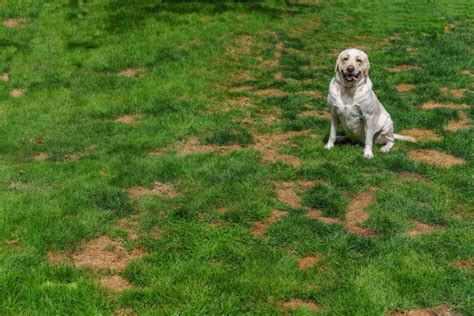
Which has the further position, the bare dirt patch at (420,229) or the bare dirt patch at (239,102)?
the bare dirt patch at (239,102)

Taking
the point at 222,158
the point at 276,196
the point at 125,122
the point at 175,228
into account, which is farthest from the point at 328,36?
the point at 175,228

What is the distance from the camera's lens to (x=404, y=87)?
14211 mm

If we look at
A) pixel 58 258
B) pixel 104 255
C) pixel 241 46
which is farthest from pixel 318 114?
pixel 58 258

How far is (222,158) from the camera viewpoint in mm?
9344

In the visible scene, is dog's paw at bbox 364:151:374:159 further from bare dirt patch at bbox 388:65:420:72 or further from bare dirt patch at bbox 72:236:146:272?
bare dirt patch at bbox 388:65:420:72

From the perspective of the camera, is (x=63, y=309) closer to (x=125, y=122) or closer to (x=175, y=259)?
(x=175, y=259)

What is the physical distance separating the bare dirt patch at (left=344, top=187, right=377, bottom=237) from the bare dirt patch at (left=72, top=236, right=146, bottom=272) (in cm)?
287

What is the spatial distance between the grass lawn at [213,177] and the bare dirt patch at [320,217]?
1.6 inches

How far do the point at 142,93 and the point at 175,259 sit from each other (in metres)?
7.77

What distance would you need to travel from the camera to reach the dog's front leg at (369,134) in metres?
9.23

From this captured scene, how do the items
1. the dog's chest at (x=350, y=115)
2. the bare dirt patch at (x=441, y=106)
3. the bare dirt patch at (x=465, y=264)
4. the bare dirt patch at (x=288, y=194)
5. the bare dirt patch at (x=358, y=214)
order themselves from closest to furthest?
1. the bare dirt patch at (x=465, y=264)
2. the bare dirt patch at (x=358, y=214)
3. the bare dirt patch at (x=288, y=194)
4. the dog's chest at (x=350, y=115)
5. the bare dirt patch at (x=441, y=106)

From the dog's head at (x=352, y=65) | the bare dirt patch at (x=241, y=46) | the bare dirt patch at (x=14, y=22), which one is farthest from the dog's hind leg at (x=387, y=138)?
the bare dirt patch at (x=14, y=22)

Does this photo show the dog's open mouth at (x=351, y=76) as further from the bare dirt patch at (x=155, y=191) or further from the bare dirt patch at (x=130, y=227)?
the bare dirt patch at (x=130, y=227)

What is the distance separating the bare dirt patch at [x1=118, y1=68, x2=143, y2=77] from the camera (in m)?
14.4
